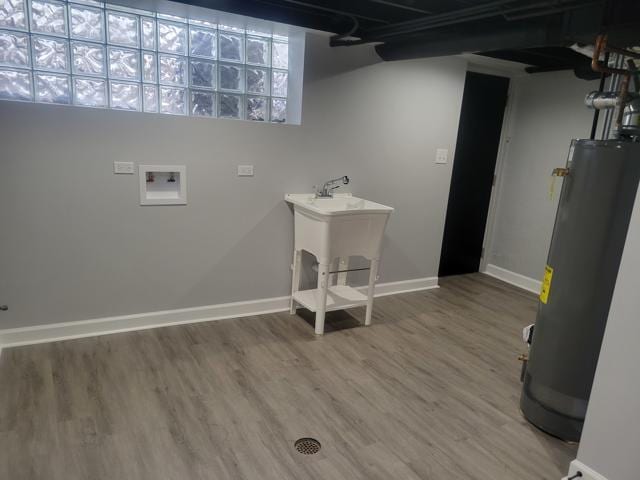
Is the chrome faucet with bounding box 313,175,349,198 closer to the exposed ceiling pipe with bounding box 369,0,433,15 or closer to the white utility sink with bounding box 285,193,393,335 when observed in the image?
the white utility sink with bounding box 285,193,393,335

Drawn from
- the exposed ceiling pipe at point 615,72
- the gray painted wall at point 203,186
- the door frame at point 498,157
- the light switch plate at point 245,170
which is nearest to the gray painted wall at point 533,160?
the door frame at point 498,157

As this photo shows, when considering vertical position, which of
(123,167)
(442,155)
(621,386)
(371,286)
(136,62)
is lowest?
(371,286)

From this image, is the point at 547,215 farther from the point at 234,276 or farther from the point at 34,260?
the point at 34,260

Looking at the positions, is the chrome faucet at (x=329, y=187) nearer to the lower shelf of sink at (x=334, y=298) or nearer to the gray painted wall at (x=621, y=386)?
the lower shelf of sink at (x=334, y=298)

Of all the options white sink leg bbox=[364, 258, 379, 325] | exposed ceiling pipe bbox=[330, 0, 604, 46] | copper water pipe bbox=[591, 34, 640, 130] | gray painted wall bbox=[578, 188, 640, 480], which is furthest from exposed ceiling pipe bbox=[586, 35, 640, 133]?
white sink leg bbox=[364, 258, 379, 325]

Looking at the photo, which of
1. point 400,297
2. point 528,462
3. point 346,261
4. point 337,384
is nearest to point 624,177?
point 528,462

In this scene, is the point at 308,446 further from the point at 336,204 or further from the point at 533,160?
the point at 533,160

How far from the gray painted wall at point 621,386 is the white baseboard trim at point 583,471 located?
0.06 feet

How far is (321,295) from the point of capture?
127 inches

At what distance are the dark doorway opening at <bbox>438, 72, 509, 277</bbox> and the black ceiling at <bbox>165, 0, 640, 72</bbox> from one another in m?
0.99

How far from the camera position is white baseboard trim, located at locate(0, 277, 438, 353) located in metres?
2.85

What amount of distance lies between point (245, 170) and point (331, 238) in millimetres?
811

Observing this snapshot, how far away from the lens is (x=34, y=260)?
2.80 meters

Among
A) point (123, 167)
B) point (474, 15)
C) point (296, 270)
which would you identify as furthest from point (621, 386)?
point (123, 167)
